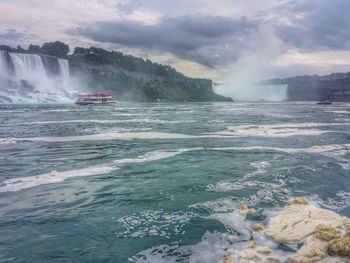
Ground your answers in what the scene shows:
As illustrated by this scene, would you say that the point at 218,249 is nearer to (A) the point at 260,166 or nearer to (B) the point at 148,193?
(B) the point at 148,193

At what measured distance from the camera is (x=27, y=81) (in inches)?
5556

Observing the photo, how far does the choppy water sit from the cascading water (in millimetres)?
113825

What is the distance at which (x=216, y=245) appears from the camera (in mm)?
10336

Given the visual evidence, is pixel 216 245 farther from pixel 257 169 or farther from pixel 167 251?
pixel 257 169

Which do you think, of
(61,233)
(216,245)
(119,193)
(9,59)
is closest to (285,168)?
(119,193)

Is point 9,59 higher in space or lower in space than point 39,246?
higher

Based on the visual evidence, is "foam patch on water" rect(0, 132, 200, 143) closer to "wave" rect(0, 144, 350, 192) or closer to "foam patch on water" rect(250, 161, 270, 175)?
"wave" rect(0, 144, 350, 192)

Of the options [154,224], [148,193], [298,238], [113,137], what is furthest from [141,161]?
[298,238]

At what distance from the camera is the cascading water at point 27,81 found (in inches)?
5261

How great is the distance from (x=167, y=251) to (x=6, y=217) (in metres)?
6.14

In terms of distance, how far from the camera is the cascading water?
13362 centimetres

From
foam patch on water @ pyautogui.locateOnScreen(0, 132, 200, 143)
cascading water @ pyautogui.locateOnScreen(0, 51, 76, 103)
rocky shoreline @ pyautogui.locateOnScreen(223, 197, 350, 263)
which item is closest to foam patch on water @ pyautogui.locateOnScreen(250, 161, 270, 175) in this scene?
rocky shoreline @ pyautogui.locateOnScreen(223, 197, 350, 263)

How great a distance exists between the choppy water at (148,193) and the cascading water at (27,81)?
114 meters

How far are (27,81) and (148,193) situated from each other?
458 feet
